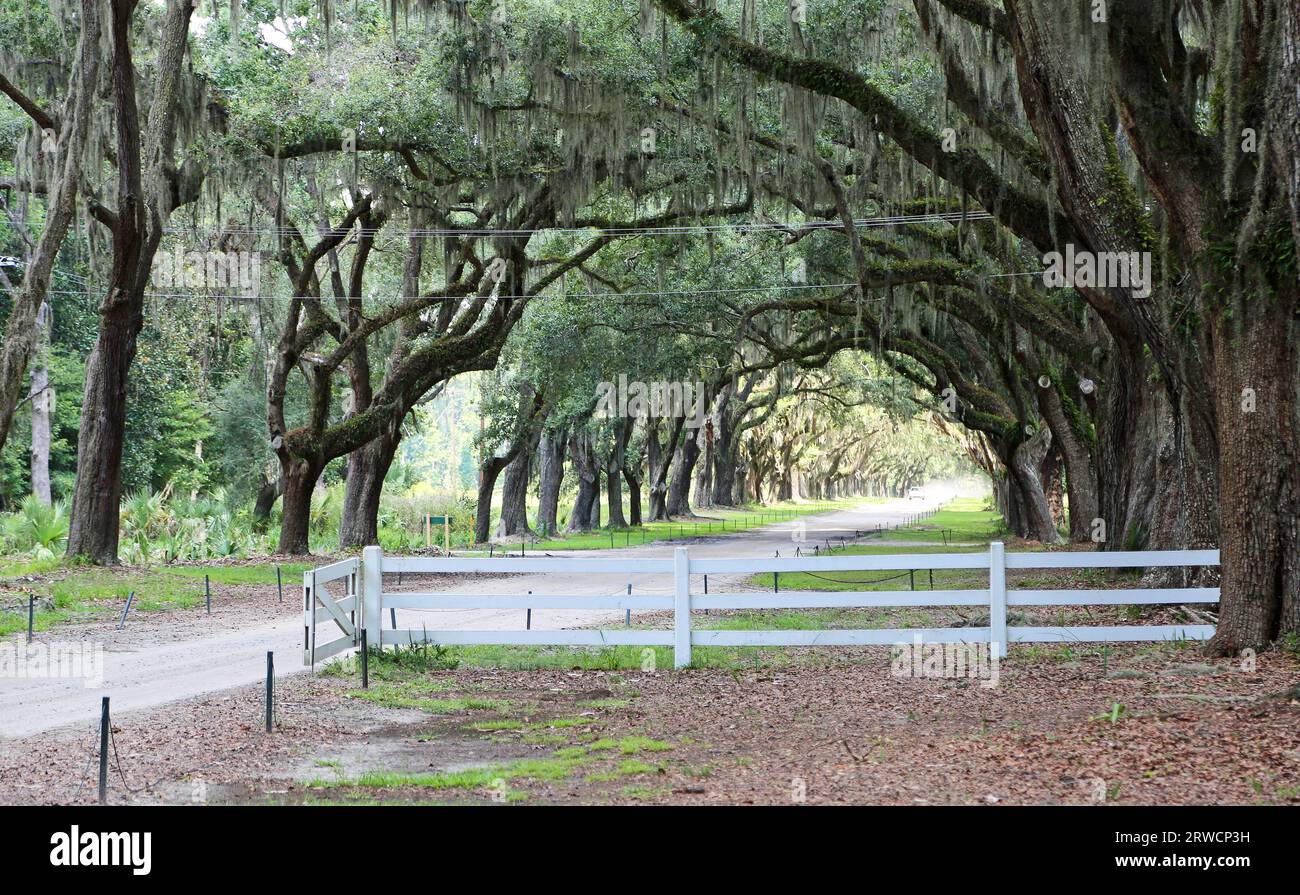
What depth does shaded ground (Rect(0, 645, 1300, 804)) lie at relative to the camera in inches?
278

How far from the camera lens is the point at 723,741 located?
8.77 meters

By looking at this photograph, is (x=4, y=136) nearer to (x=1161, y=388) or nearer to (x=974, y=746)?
(x=1161, y=388)

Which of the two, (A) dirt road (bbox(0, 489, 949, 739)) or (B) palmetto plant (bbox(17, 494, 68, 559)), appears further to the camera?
(B) palmetto plant (bbox(17, 494, 68, 559))

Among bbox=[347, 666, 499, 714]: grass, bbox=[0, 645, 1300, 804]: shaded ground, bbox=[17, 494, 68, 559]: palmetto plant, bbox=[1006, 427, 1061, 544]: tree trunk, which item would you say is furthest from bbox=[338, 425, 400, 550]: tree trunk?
bbox=[347, 666, 499, 714]: grass

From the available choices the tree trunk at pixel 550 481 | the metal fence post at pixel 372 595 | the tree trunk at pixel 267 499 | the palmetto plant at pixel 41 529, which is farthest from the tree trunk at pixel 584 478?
the metal fence post at pixel 372 595

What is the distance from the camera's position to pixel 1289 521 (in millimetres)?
10242

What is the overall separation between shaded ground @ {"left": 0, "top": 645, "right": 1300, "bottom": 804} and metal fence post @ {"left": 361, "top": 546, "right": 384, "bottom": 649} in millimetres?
525

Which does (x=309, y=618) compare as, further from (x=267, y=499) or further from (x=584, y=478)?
(x=584, y=478)

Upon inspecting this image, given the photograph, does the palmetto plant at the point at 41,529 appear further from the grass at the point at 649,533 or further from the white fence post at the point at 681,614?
the white fence post at the point at 681,614

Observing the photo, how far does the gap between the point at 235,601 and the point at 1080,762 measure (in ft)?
48.8

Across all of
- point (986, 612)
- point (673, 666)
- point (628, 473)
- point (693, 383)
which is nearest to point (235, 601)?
point (673, 666)

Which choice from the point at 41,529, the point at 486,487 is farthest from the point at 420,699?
the point at 486,487

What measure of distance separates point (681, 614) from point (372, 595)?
120 inches

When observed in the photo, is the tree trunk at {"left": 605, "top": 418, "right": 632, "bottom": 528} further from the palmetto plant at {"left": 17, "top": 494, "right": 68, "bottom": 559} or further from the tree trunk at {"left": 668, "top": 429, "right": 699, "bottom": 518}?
the palmetto plant at {"left": 17, "top": 494, "right": 68, "bottom": 559}
